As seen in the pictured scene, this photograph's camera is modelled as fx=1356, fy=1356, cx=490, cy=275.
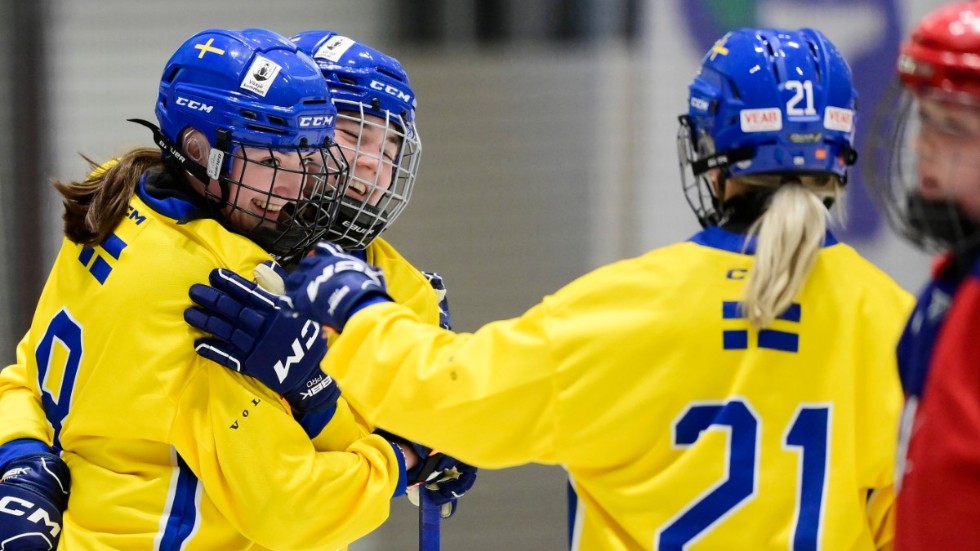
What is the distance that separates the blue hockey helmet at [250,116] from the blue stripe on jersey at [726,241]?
80cm

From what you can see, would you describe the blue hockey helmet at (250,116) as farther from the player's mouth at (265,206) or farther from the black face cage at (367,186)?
the black face cage at (367,186)

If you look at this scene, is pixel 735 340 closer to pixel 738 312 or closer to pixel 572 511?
pixel 738 312

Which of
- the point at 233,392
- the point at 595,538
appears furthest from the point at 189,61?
the point at 595,538

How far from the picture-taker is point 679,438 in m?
2.05

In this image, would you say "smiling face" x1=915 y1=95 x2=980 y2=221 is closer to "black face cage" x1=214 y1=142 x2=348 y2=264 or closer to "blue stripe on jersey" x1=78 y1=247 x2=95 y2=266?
"black face cage" x1=214 y1=142 x2=348 y2=264

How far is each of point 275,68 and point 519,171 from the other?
2.82 meters

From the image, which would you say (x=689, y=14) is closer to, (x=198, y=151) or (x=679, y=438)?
(x=198, y=151)

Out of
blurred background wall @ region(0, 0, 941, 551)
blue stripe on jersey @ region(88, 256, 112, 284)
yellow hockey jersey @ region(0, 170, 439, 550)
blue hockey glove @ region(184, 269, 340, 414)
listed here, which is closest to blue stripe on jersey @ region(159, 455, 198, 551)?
yellow hockey jersey @ region(0, 170, 439, 550)

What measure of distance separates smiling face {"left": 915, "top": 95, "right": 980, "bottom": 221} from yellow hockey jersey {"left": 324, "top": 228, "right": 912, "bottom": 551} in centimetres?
35

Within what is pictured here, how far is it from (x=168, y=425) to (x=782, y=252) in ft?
3.60

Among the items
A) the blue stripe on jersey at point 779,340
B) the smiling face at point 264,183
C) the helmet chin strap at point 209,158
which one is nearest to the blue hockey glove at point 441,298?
the smiling face at point 264,183

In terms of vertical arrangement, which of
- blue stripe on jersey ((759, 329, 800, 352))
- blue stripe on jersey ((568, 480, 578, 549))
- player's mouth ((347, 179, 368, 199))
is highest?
blue stripe on jersey ((759, 329, 800, 352))

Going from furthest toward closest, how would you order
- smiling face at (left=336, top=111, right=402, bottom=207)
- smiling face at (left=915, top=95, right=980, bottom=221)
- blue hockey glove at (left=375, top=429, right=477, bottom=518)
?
smiling face at (left=336, top=111, right=402, bottom=207)
blue hockey glove at (left=375, top=429, right=477, bottom=518)
smiling face at (left=915, top=95, right=980, bottom=221)

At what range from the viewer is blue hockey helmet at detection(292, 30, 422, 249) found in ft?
9.68
